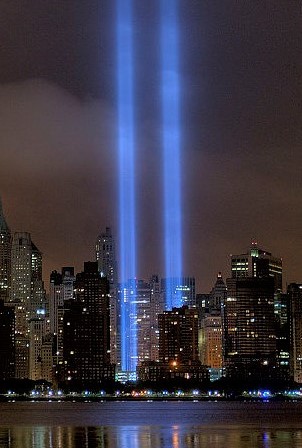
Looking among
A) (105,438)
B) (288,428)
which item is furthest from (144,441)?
(288,428)

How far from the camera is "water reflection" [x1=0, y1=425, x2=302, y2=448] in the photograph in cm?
9075

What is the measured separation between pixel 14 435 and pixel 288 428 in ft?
98.4

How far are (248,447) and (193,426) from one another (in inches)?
1527

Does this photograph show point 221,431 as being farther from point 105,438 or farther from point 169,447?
point 169,447

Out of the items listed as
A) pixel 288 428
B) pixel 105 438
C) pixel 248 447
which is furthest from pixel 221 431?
pixel 248 447

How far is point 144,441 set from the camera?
96.1 metres

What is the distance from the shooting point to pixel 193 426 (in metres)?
126

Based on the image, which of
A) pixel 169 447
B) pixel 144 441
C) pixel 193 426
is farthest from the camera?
pixel 193 426

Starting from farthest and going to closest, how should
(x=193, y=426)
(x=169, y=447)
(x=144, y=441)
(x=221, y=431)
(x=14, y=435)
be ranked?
(x=193, y=426), (x=221, y=431), (x=14, y=435), (x=144, y=441), (x=169, y=447)

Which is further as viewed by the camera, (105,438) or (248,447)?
(105,438)

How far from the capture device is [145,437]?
102562 millimetres

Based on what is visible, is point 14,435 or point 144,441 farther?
point 14,435

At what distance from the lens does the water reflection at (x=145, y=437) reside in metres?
90.8

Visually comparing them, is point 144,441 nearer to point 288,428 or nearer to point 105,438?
point 105,438
